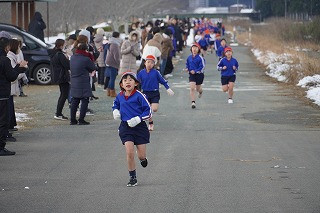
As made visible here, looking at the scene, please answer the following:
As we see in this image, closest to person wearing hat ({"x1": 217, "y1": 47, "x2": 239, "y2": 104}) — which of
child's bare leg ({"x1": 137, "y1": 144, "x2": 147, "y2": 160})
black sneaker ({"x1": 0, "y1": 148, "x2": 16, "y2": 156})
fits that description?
black sneaker ({"x1": 0, "y1": 148, "x2": 16, "y2": 156})

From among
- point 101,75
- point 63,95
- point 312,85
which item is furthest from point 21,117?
point 312,85

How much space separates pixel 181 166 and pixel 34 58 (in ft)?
50.7

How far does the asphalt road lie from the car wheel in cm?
765

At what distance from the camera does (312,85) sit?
25375mm

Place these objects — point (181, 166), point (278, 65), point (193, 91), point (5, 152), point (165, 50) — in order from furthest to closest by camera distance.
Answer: point (278, 65)
point (165, 50)
point (193, 91)
point (5, 152)
point (181, 166)

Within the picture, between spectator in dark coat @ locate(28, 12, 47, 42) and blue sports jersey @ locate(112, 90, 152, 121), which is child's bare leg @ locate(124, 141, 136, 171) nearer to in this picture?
blue sports jersey @ locate(112, 90, 152, 121)

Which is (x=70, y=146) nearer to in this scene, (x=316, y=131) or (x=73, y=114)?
(x=73, y=114)

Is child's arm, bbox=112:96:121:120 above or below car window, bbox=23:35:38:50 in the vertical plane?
below

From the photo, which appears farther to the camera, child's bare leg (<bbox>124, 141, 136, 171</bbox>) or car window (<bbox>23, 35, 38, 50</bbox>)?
car window (<bbox>23, 35, 38, 50</bbox>)

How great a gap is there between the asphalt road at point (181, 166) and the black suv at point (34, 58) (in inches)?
302

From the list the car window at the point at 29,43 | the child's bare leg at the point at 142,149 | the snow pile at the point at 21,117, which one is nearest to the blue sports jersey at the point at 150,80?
the snow pile at the point at 21,117

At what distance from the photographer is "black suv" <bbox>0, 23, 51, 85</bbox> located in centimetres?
2680

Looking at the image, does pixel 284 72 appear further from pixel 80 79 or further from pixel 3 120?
pixel 3 120

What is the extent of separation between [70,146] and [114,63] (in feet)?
31.7
